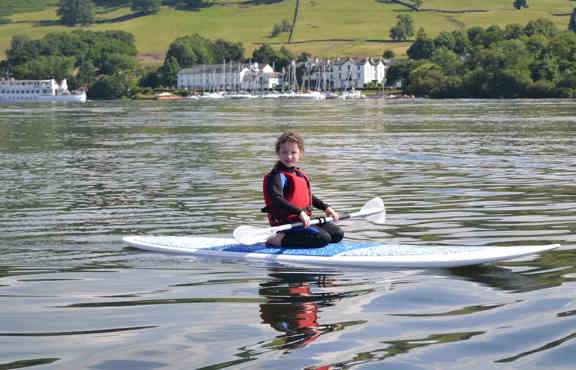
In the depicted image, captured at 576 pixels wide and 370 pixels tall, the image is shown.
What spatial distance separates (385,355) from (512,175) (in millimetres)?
20214

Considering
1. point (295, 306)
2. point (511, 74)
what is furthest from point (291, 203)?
point (511, 74)

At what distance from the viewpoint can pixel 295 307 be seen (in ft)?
38.0

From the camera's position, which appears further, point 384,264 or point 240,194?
point 240,194

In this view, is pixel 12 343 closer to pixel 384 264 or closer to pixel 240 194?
pixel 384 264

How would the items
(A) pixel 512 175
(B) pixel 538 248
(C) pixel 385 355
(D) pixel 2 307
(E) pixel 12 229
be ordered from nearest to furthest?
1. (C) pixel 385 355
2. (D) pixel 2 307
3. (B) pixel 538 248
4. (E) pixel 12 229
5. (A) pixel 512 175

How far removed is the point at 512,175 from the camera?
2909cm

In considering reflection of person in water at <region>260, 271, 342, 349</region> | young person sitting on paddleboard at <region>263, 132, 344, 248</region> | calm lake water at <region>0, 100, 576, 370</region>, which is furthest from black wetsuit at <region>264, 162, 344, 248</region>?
reflection of person in water at <region>260, 271, 342, 349</region>

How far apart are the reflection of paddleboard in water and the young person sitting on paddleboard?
2.95 feet

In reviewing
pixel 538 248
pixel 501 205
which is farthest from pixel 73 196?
pixel 538 248

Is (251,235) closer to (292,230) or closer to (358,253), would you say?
(292,230)

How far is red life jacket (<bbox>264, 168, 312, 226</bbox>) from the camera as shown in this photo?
567 inches

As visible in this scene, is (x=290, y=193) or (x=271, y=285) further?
(x=290, y=193)

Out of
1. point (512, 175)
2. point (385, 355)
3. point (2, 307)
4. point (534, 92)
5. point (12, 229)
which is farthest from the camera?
point (534, 92)

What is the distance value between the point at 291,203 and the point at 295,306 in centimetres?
310
